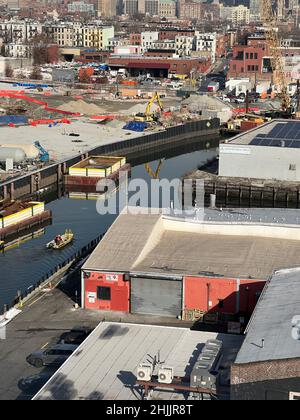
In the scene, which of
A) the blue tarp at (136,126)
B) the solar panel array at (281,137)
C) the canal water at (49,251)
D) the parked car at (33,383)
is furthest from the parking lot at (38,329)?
the blue tarp at (136,126)

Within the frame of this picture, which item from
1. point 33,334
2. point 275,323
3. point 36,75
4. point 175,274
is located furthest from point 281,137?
point 36,75

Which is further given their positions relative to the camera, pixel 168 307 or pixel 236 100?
pixel 236 100

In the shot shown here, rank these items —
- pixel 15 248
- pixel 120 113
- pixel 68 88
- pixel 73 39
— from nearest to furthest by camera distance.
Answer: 1. pixel 15 248
2. pixel 120 113
3. pixel 68 88
4. pixel 73 39

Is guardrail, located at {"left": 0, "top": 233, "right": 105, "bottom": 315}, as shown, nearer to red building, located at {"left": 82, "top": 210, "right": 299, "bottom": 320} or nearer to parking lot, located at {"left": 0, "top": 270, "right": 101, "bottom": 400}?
parking lot, located at {"left": 0, "top": 270, "right": 101, "bottom": 400}

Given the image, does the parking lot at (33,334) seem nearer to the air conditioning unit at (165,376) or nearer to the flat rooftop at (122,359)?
the flat rooftop at (122,359)

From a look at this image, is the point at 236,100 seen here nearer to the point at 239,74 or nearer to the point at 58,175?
the point at 239,74

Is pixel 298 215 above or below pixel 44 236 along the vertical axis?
above
